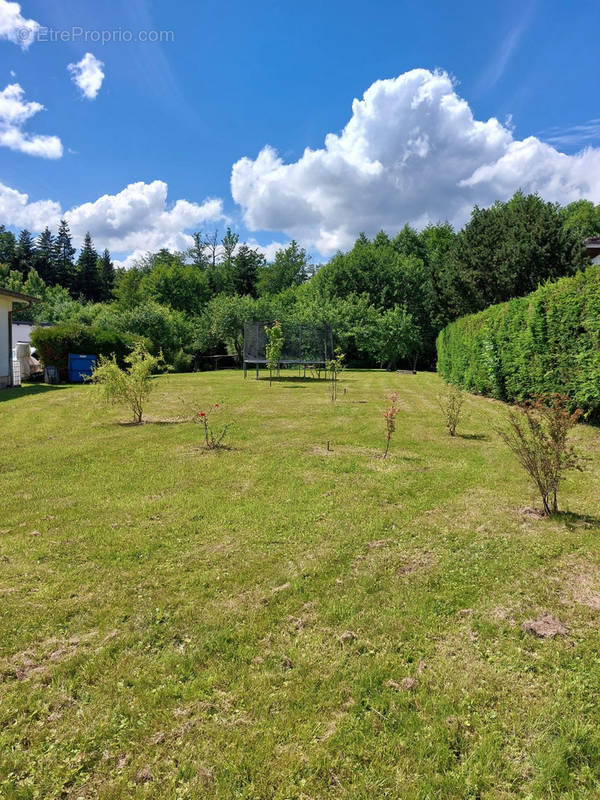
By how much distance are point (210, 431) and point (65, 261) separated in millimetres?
67624

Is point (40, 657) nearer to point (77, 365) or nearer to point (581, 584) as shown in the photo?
point (581, 584)

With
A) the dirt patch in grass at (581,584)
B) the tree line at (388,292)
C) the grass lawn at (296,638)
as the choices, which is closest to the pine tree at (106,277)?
the tree line at (388,292)

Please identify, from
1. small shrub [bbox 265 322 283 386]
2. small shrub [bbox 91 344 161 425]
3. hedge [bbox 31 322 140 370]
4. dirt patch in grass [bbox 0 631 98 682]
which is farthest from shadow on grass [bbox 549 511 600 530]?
hedge [bbox 31 322 140 370]

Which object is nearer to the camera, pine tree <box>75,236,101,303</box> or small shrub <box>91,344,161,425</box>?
small shrub <box>91,344,161,425</box>

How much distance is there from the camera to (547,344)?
8867mm

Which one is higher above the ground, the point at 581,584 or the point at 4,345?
the point at 4,345

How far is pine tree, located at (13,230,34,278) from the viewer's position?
58678mm

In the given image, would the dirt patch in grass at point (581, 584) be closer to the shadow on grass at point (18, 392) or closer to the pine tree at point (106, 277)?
the shadow on grass at point (18, 392)

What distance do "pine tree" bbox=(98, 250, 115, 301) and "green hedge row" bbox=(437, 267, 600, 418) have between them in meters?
60.1

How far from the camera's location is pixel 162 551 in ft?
11.3

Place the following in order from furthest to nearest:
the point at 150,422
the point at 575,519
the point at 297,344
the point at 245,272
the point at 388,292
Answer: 1. the point at 245,272
2. the point at 388,292
3. the point at 297,344
4. the point at 150,422
5. the point at 575,519

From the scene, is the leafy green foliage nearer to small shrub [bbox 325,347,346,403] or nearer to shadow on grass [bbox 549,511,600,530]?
small shrub [bbox 325,347,346,403]

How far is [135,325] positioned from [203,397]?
14.8 metres

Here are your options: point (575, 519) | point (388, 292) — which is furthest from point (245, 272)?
point (575, 519)
